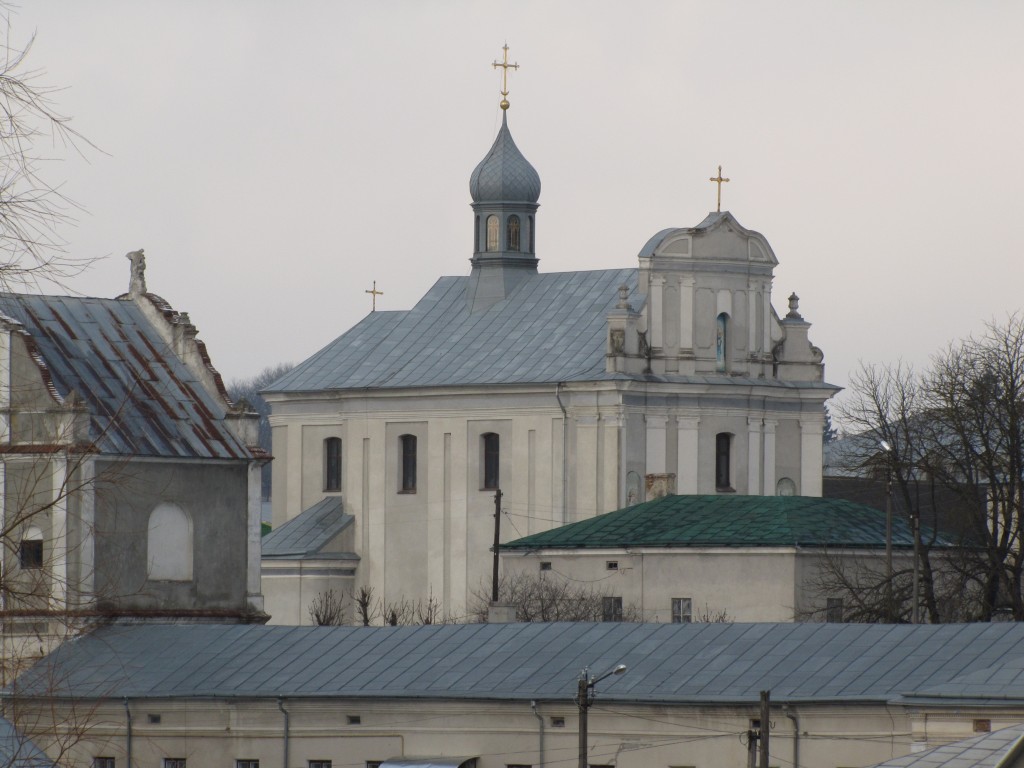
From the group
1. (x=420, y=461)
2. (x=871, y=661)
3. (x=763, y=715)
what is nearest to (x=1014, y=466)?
(x=420, y=461)

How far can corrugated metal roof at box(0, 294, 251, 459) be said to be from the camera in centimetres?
5075

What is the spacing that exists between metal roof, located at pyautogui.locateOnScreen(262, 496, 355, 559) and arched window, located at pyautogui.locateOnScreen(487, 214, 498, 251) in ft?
29.2

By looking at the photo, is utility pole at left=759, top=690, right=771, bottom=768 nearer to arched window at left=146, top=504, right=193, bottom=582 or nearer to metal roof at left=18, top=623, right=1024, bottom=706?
metal roof at left=18, top=623, right=1024, bottom=706

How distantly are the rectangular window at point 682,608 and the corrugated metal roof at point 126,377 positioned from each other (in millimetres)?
17383

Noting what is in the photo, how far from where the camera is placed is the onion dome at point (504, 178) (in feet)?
292

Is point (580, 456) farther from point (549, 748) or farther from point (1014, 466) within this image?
point (549, 748)

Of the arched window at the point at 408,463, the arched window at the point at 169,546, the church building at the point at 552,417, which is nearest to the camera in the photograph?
the arched window at the point at 169,546

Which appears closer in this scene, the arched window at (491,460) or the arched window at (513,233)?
the arched window at (491,460)

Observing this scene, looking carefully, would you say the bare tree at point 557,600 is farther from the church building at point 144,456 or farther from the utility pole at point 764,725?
the utility pole at point 764,725

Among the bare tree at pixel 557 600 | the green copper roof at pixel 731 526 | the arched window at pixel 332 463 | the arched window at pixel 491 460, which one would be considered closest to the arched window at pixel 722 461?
the arched window at pixel 491 460

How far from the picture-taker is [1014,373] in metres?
68.6

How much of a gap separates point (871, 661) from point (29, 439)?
14.9m

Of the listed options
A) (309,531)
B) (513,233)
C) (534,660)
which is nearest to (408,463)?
(309,531)

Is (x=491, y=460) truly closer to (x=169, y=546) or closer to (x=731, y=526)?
(x=731, y=526)
